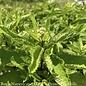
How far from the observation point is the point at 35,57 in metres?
1.48

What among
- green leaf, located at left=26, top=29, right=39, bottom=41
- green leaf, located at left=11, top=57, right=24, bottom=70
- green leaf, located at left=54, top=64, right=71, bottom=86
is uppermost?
green leaf, located at left=26, top=29, right=39, bottom=41

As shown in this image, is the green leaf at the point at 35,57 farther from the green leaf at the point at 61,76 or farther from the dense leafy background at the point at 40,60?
the green leaf at the point at 61,76

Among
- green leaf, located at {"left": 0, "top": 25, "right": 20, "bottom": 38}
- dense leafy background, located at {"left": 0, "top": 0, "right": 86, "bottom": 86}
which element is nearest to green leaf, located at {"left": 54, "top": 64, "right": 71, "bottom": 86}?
dense leafy background, located at {"left": 0, "top": 0, "right": 86, "bottom": 86}

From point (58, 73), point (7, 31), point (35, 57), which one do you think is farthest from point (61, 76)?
point (7, 31)

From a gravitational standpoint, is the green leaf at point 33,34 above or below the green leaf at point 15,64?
above

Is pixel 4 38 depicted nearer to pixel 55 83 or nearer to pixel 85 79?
pixel 55 83

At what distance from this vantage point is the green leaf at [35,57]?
1425mm

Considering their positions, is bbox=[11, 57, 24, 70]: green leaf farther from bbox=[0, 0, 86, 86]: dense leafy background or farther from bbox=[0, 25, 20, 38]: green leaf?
bbox=[0, 25, 20, 38]: green leaf

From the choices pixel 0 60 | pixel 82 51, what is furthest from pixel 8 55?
pixel 82 51

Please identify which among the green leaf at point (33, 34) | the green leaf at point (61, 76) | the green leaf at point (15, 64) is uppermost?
the green leaf at point (33, 34)

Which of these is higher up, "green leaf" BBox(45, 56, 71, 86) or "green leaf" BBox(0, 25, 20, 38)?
"green leaf" BBox(0, 25, 20, 38)

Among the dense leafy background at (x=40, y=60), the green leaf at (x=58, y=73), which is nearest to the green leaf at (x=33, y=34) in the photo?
the dense leafy background at (x=40, y=60)

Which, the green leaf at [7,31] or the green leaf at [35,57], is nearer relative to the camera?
the green leaf at [35,57]

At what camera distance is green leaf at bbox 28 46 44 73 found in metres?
1.42
